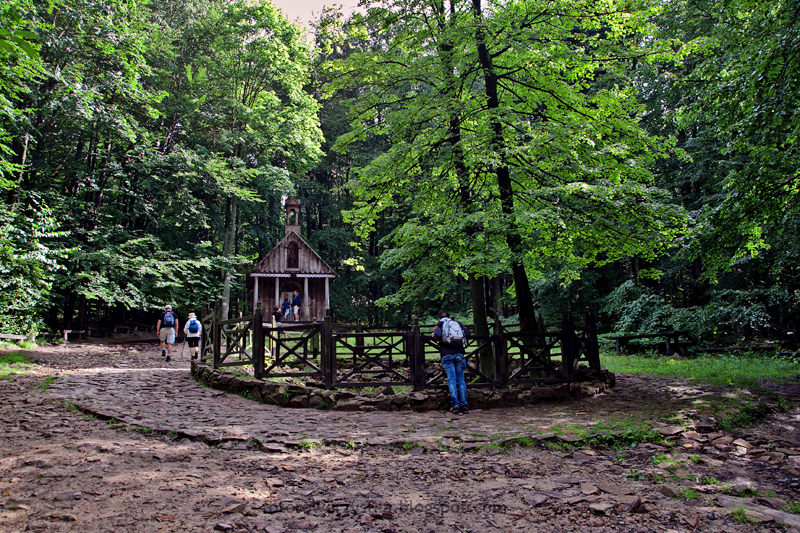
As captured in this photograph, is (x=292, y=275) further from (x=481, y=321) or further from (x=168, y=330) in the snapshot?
→ (x=481, y=321)

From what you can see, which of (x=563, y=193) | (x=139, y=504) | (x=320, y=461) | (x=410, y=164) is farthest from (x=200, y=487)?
(x=410, y=164)

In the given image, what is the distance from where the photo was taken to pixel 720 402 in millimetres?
7867

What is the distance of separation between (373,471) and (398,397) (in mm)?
3240

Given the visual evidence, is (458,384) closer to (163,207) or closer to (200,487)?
(200,487)

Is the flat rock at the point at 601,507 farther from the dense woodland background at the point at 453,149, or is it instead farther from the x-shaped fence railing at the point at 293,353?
the x-shaped fence railing at the point at 293,353

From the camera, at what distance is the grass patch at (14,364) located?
11113 millimetres

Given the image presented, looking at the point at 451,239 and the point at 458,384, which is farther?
the point at 451,239

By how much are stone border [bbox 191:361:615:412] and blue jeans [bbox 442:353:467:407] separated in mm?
344

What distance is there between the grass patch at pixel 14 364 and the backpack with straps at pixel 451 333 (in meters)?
10.2

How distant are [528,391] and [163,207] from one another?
23.5 metres

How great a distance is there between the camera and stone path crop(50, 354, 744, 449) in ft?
19.9

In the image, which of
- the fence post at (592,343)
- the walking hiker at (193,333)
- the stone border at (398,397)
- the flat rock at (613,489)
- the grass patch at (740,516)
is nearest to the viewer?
the grass patch at (740,516)

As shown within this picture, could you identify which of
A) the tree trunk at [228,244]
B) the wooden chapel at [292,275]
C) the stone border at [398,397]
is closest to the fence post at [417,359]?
the stone border at [398,397]

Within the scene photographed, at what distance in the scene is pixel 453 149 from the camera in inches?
386
